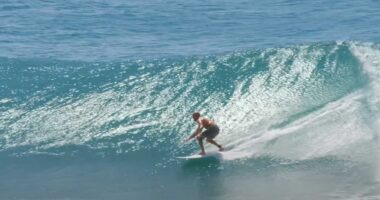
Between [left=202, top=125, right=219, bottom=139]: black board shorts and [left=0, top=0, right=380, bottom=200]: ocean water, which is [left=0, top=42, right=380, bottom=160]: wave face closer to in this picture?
[left=0, top=0, right=380, bottom=200]: ocean water

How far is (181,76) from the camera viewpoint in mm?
29781

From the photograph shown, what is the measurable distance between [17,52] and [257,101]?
15.5 meters

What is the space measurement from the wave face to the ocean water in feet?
0.23

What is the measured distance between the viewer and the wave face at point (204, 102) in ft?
76.5

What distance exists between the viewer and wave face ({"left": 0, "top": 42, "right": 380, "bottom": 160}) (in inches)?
918

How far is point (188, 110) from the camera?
2614 cm

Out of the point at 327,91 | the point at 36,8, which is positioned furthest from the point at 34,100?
the point at 36,8

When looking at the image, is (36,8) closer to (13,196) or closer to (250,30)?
(250,30)

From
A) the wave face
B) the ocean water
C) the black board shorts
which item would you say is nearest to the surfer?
the black board shorts

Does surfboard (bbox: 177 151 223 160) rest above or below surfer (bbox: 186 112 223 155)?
below

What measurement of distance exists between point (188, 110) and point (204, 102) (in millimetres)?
983

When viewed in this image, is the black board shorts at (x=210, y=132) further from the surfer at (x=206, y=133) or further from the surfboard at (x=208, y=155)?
the surfboard at (x=208, y=155)

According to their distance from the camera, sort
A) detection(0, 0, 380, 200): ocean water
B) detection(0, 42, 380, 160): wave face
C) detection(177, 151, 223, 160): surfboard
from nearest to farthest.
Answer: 1. detection(0, 0, 380, 200): ocean water
2. detection(177, 151, 223, 160): surfboard
3. detection(0, 42, 380, 160): wave face

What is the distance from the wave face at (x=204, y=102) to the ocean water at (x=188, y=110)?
→ 7cm
